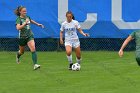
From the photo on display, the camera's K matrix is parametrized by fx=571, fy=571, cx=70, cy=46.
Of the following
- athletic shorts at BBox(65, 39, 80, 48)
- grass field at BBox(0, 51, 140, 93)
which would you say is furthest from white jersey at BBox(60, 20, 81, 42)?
grass field at BBox(0, 51, 140, 93)

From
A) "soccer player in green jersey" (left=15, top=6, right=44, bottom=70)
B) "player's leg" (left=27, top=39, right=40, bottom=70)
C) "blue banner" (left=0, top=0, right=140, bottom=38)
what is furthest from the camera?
"blue banner" (left=0, top=0, right=140, bottom=38)

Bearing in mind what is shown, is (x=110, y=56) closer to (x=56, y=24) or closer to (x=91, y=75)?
(x=56, y=24)

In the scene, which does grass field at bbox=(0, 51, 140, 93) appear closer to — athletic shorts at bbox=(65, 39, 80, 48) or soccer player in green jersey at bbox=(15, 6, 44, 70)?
soccer player in green jersey at bbox=(15, 6, 44, 70)

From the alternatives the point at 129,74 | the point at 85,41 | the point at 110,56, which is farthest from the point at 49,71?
the point at 85,41

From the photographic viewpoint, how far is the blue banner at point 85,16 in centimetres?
2189

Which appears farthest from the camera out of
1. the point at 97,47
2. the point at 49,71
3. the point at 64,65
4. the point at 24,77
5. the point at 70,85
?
the point at 97,47

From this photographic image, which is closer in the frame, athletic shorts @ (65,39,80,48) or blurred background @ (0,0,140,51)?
athletic shorts @ (65,39,80,48)

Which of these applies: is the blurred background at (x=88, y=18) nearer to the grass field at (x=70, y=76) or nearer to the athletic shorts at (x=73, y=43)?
the grass field at (x=70, y=76)

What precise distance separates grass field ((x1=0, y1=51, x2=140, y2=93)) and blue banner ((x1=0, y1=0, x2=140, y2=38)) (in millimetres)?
1334

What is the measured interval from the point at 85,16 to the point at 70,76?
756 centimetres

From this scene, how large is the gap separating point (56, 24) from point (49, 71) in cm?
623

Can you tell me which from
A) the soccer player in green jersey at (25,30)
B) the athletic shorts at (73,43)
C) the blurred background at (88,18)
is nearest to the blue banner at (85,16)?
the blurred background at (88,18)

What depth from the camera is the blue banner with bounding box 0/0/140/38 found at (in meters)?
21.9

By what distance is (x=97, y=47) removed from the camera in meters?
22.6
